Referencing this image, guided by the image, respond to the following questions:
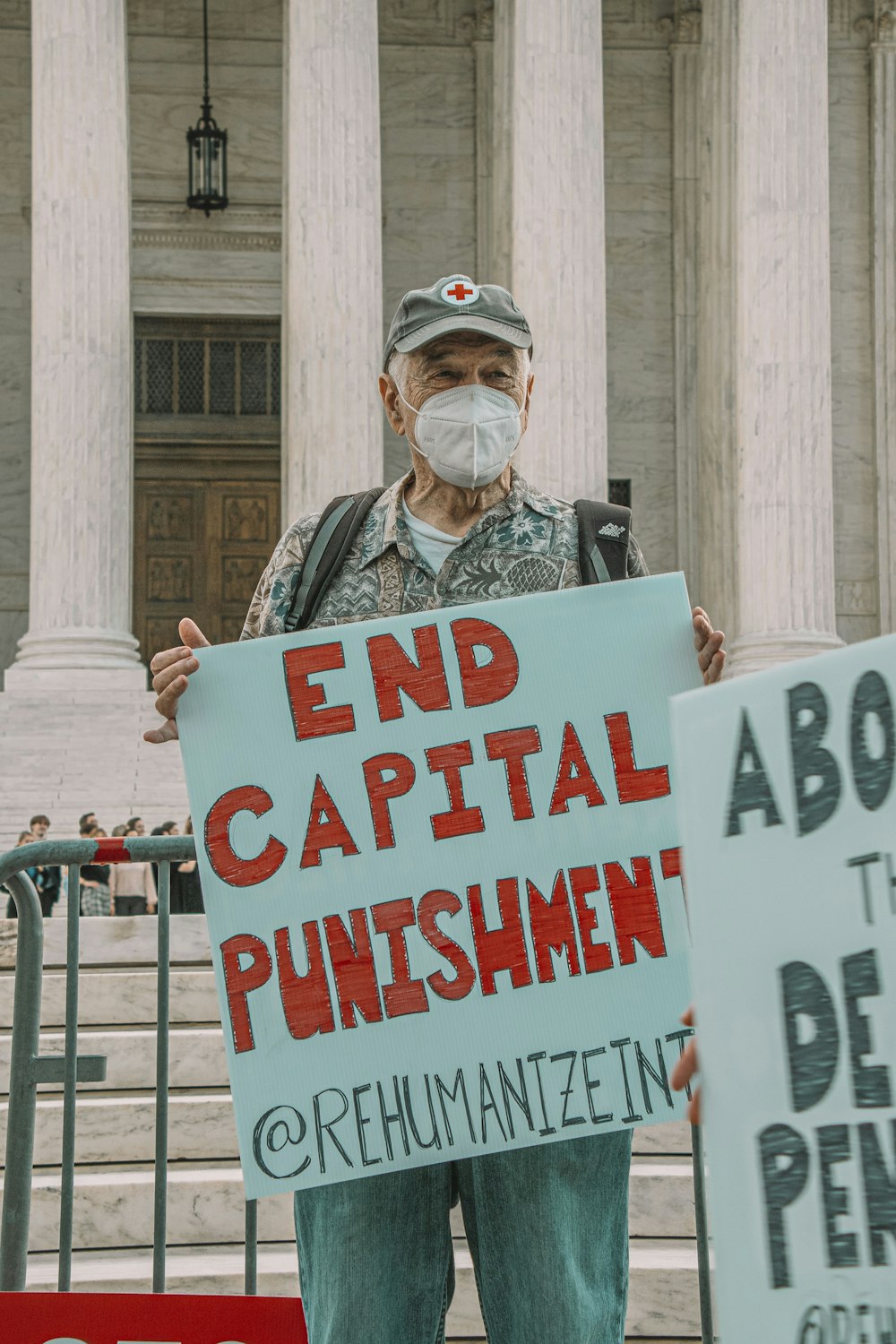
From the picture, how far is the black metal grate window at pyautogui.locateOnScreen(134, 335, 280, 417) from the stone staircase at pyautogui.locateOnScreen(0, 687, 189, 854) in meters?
9.00

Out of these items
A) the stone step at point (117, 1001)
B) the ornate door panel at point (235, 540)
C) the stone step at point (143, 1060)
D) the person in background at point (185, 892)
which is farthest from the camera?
the ornate door panel at point (235, 540)

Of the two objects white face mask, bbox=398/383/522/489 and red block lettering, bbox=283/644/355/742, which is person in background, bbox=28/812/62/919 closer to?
red block lettering, bbox=283/644/355/742

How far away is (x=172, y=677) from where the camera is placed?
4195mm

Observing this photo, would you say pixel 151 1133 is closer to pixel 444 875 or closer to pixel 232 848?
pixel 232 848

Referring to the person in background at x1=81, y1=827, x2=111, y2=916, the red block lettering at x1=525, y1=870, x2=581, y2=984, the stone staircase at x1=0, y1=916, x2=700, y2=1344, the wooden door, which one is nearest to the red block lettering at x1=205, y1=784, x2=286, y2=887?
the red block lettering at x1=525, y1=870, x2=581, y2=984

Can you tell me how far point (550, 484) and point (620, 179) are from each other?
9.59 m

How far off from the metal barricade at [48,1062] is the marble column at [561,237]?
1918 cm

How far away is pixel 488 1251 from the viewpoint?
12.8 ft

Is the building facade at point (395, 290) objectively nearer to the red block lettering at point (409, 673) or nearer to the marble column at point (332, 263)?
the marble column at point (332, 263)

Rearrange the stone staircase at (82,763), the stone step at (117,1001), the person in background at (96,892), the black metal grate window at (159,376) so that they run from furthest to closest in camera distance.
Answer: the black metal grate window at (159,376) → the stone staircase at (82,763) → the person in background at (96,892) → the stone step at (117,1001)

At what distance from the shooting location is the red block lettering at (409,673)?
13.8ft

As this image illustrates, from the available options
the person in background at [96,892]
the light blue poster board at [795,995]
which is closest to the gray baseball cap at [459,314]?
the light blue poster board at [795,995]

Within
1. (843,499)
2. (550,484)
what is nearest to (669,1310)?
(550,484)

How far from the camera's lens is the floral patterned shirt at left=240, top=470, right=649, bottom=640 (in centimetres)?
430
